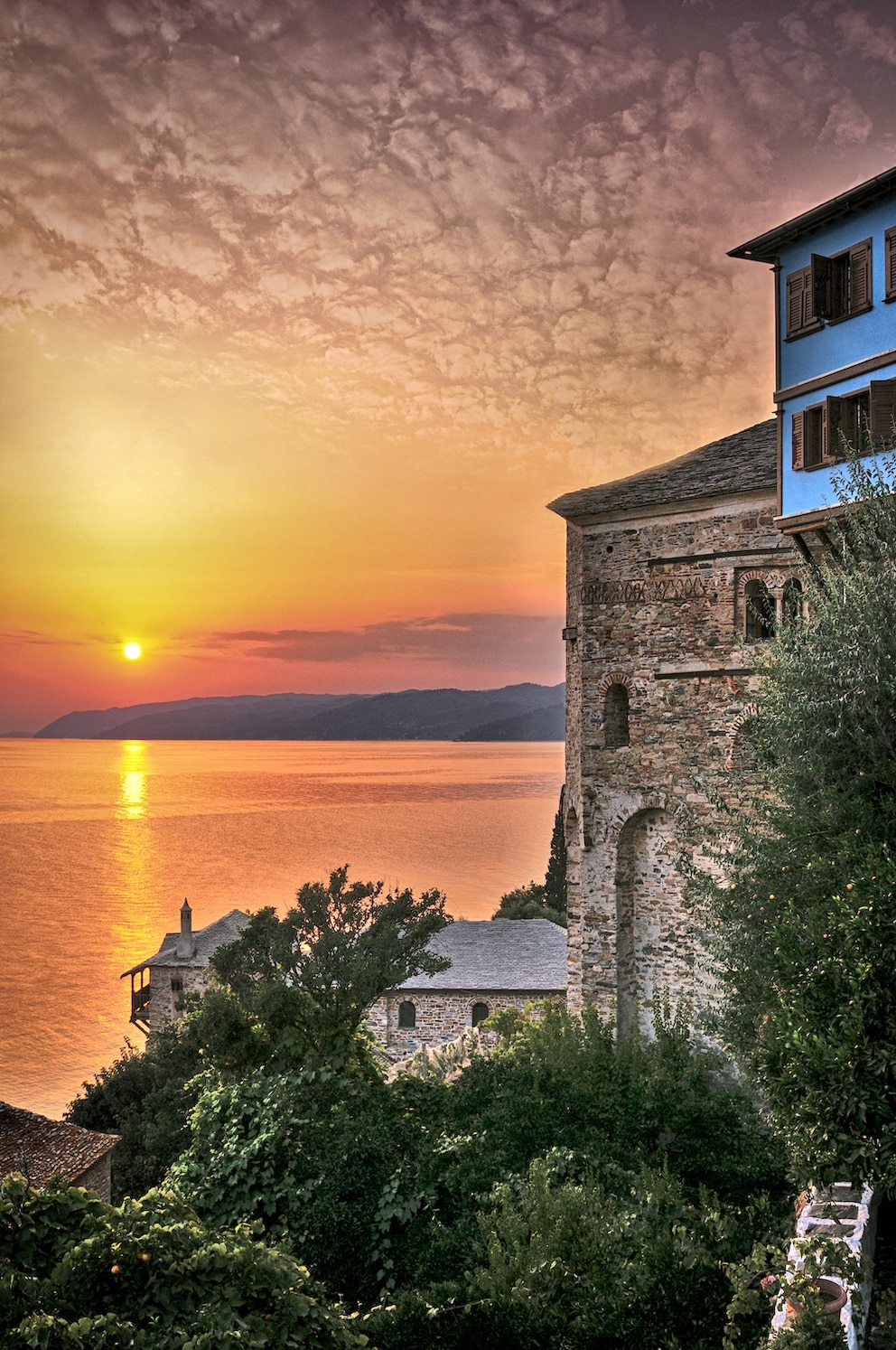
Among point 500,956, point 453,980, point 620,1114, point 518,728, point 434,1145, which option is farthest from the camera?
point 518,728

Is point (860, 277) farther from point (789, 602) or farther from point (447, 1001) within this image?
point (447, 1001)

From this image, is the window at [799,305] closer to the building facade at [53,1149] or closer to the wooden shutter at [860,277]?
the wooden shutter at [860,277]

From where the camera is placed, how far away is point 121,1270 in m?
5.76

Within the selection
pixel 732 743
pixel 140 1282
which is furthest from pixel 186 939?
pixel 140 1282

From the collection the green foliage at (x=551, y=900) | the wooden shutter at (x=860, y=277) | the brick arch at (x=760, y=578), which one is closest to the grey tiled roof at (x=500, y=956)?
the green foliage at (x=551, y=900)

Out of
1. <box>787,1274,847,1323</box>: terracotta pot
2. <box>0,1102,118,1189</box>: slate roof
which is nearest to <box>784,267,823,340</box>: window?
<box>787,1274,847,1323</box>: terracotta pot

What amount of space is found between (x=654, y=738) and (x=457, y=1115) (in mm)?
7875

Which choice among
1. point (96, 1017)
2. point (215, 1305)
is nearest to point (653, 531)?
point (215, 1305)

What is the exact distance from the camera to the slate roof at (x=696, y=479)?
18.0m

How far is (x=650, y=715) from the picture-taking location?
62.5 ft

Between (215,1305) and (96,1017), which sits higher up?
(215,1305)

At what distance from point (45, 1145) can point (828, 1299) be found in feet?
60.7

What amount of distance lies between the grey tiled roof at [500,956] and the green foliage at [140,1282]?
2877 cm

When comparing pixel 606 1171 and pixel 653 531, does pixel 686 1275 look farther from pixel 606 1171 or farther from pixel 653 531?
pixel 653 531
